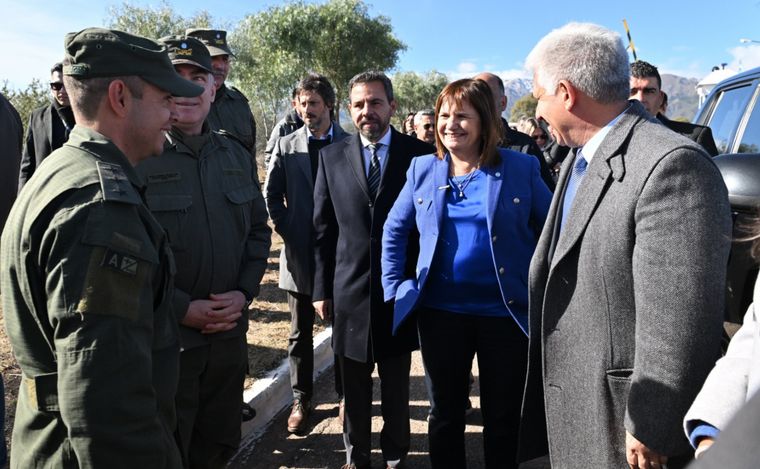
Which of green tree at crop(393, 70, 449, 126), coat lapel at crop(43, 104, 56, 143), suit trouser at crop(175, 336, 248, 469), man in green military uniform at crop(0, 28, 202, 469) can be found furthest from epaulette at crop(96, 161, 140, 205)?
green tree at crop(393, 70, 449, 126)

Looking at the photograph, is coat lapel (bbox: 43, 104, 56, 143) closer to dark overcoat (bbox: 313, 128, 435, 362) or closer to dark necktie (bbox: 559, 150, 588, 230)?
dark overcoat (bbox: 313, 128, 435, 362)

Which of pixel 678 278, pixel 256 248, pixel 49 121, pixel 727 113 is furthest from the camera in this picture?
pixel 727 113

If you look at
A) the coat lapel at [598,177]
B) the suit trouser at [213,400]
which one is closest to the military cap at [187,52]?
the suit trouser at [213,400]

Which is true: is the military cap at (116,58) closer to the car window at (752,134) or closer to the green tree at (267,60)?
the car window at (752,134)

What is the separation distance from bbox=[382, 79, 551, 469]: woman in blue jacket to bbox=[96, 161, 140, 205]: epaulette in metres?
1.53

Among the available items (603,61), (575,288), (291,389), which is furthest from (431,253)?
(291,389)

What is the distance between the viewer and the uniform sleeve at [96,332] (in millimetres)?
1377

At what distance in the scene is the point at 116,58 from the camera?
1658 millimetres

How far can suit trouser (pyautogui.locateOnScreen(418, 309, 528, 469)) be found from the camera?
2688 mm

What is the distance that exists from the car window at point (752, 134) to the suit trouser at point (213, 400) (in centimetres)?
392

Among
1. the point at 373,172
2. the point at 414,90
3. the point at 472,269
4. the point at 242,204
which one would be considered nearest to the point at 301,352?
the point at 373,172

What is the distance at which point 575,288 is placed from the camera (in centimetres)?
182

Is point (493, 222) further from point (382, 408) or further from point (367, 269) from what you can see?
point (382, 408)

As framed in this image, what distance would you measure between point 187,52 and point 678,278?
2423 millimetres
